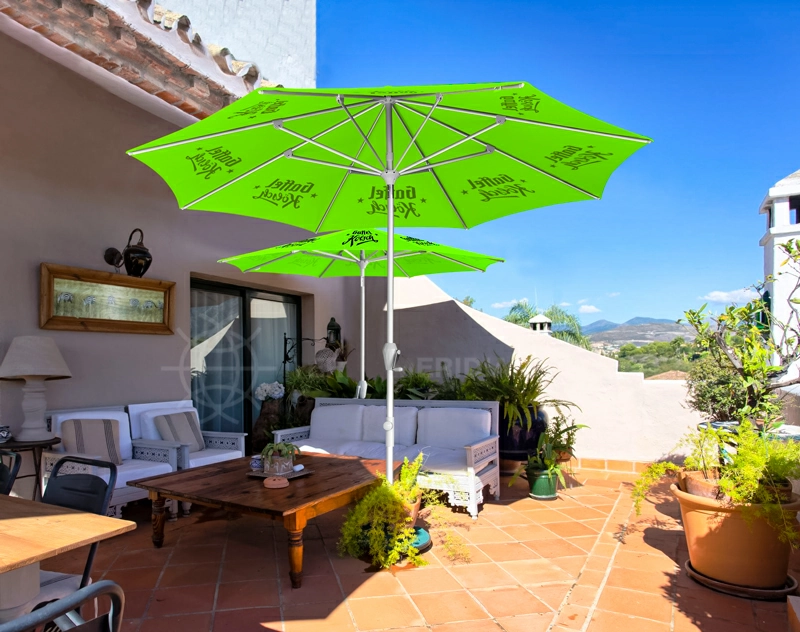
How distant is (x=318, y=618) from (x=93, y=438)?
8.23ft

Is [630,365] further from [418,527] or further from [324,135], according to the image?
[324,135]

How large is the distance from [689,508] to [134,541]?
11.4 feet

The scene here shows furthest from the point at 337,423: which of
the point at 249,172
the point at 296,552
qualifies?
the point at 249,172

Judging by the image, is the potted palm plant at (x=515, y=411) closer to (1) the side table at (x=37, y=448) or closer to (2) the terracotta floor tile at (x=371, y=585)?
(2) the terracotta floor tile at (x=371, y=585)

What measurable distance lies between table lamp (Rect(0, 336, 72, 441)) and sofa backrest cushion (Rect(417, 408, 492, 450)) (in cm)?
292

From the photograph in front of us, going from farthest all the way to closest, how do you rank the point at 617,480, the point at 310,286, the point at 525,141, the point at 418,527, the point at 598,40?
1. the point at 598,40
2. the point at 310,286
3. the point at 617,480
4. the point at 418,527
5. the point at 525,141

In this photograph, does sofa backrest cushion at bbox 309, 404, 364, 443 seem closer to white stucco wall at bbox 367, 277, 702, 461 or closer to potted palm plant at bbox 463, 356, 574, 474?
potted palm plant at bbox 463, 356, 574, 474

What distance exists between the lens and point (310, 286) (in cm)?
750

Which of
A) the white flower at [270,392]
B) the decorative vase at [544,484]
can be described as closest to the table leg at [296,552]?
the decorative vase at [544,484]

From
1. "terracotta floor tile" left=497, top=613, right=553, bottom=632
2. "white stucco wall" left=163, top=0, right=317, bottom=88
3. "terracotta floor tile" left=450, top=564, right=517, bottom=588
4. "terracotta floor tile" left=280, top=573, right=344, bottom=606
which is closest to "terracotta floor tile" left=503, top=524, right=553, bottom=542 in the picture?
"terracotta floor tile" left=450, top=564, right=517, bottom=588

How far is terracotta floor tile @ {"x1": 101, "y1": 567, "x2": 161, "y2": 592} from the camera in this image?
9.89 feet

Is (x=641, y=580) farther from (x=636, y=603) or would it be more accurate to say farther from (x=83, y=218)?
(x=83, y=218)

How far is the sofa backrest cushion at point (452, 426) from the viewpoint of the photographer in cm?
479

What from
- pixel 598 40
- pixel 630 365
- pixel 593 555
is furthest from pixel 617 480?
pixel 598 40
